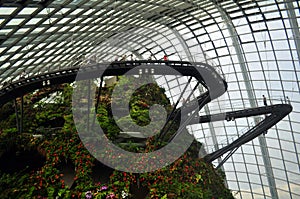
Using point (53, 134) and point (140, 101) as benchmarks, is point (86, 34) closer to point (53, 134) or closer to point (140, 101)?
point (140, 101)

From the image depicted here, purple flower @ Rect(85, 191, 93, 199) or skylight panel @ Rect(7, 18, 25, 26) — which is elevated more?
skylight panel @ Rect(7, 18, 25, 26)

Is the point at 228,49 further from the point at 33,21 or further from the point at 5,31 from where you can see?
the point at 5,31

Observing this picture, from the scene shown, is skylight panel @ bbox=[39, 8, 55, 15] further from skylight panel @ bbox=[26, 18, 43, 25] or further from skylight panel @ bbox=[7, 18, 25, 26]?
skylight panel @ bbox=[7, 18, 25, 26]

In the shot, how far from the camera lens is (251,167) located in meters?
46.5

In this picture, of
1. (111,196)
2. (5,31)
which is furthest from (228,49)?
(111,196)

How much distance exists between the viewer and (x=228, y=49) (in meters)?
44.8

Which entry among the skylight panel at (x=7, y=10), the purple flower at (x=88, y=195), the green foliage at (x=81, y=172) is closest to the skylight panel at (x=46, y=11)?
the skylight panel at (x=7, y=10)

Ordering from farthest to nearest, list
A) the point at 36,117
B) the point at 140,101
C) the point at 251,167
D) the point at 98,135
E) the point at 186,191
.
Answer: the point at 251,167
the point at 140,101
the point at 36,117
the point at 98,135
the point at 186,191

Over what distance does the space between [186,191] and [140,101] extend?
32.9 feet

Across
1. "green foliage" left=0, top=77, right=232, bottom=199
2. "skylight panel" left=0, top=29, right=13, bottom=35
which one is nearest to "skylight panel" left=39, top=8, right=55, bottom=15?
"skylight panel" left=0, top=29, right=13, bottom=35

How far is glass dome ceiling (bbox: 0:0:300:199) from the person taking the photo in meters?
31.4

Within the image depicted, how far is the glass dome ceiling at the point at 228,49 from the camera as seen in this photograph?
31406mm

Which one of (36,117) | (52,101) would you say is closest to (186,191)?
(36,117)

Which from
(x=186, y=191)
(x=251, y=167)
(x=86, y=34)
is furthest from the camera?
(x=251, y=167)
